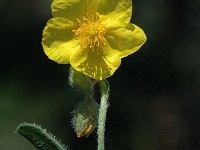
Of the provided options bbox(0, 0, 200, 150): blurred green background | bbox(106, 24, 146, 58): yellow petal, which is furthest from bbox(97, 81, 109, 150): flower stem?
bbox(0, 0, 200, 150): blurred green background

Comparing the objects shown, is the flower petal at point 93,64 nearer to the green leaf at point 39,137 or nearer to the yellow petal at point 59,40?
the yellow petal at point 59,40

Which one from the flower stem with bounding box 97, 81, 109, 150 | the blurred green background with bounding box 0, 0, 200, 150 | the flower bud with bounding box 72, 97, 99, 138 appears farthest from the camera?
the blurred green background with bounding box 0, 0, 200, 150

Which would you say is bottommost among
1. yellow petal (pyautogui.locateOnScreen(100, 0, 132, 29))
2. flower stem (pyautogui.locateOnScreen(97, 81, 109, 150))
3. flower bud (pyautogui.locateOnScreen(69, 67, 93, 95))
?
flower stem (pyautogui.locateOnScreen(97, 81, 109, 150))

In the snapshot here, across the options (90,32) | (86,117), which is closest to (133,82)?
(90,32)

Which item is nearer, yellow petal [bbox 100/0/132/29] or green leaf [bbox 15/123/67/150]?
green leaf [bbox 15/123/67/150]

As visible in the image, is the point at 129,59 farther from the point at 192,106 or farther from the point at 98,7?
the point at 98,7

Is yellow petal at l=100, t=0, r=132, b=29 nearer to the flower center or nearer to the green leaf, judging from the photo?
the flower center

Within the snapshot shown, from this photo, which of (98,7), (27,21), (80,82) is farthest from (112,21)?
(27,21)

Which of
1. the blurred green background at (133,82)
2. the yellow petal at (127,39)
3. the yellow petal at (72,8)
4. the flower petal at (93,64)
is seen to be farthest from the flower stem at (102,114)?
the blurred green background at (133,82)
